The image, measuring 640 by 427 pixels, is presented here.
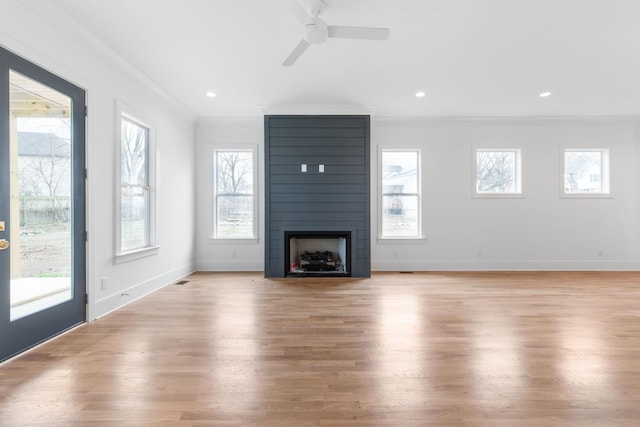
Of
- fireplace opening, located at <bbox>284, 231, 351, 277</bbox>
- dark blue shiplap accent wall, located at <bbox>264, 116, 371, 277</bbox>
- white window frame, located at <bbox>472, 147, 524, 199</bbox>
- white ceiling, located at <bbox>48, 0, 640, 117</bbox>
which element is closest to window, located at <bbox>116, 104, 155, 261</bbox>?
white ceiling, located at <bbox>48, 0, 640, 117</bbox>

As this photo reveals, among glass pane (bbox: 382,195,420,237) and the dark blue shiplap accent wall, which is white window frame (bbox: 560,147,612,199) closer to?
glass pane (bbox: 382,195,420,237)

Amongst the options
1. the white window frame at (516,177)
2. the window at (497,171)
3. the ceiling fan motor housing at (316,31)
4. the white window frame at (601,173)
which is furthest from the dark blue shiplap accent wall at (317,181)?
the white window frame at (601,173)

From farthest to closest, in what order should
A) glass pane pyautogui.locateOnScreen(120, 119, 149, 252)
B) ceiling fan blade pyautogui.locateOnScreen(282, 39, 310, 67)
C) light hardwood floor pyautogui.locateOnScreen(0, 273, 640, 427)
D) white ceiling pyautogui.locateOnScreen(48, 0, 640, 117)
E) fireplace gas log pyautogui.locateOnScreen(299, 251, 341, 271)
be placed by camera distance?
fireplace gas log pyautogui.locateOnScreen(299, 251, 341, 271)
glass pane pyautogui.locateOnScreen(120, 119, 149, 252)
ceiling fan blade pyautogui.locateOnScreen(282, 39, 310, 67)
white ceiling pyautogui.locateOnScreen(48, 0, 640, 117)
light hardwood floor pyautogui.locateOnScreen(0, 273, 640, 427)

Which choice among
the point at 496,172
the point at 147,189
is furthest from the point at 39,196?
the point at 496,172

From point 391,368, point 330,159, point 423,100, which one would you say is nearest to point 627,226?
point 423,100

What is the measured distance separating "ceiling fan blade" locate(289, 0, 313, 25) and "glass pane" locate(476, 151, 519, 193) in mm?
4457

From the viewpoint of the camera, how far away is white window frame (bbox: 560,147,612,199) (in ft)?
17.9

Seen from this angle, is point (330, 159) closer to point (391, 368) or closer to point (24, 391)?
point (391, 368)

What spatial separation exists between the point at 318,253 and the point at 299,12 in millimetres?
3792

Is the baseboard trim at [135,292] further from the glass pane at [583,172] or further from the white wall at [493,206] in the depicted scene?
the glass pane at [583,172]

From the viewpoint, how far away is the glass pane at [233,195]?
5520mm

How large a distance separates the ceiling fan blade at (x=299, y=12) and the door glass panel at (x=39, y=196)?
2119 mm

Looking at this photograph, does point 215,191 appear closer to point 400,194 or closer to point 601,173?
point 400,194

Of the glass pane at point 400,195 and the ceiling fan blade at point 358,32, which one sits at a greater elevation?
the ceiling fan blade at point 358,32
